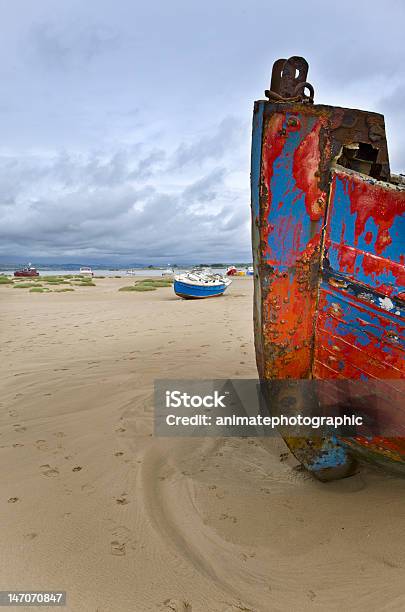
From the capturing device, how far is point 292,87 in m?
2.50

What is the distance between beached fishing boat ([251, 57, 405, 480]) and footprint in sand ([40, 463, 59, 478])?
1.87m

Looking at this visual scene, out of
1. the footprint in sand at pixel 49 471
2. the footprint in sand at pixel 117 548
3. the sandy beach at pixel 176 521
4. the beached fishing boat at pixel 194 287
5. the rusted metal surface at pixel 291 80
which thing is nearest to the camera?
the sandy beach at pixel 176 521

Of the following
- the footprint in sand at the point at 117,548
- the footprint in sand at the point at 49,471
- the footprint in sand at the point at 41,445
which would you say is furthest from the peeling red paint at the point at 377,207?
the footprint in sand at the point at 41,445

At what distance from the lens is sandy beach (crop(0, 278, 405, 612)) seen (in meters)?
2.04

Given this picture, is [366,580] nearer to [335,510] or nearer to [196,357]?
[335,510]

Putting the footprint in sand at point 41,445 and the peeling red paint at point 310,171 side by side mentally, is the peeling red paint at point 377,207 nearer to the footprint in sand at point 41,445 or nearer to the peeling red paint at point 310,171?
the peeling red paint at point 310,171

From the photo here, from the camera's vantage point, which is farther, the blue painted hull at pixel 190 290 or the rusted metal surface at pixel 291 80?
the blue painted hull at pixel 190 290

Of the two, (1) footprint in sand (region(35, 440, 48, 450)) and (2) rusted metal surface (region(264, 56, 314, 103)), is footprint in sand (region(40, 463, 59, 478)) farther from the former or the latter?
(2) rusted metal surface (region(264, 56, 314, 103))

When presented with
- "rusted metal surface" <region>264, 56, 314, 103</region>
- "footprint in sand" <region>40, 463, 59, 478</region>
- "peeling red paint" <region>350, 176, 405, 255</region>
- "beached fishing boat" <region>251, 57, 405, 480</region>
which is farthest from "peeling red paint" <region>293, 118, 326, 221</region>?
"footprint in sand" <region>40, 463, 59, 478</region>

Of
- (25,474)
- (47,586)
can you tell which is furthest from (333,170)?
(25,474)

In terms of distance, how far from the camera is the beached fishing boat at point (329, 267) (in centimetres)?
226

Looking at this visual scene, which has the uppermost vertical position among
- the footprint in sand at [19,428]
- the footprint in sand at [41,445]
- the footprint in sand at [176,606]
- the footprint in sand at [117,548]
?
the footprint in sand at [117,548]

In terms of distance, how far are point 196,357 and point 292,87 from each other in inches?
189

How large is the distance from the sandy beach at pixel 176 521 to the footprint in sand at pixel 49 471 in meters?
0.02
